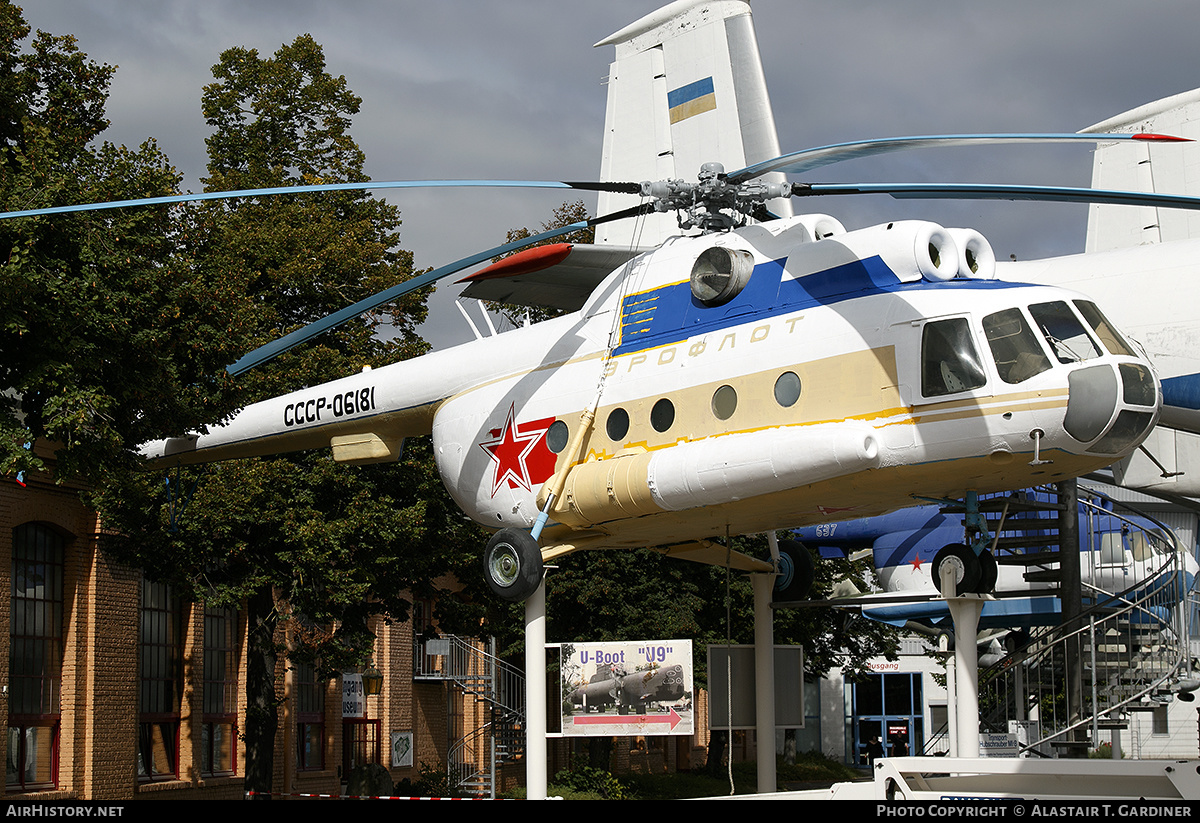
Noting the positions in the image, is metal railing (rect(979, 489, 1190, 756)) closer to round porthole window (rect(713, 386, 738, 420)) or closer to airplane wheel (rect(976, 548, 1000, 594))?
airplane wheel (rect(976, 548, 1000, 594))

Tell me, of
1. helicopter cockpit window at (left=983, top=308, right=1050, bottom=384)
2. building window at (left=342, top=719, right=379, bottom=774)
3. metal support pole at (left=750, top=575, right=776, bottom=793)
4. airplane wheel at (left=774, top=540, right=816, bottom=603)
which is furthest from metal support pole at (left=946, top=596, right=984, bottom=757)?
building window at (left=342, top=719, right=379, bottom=774)

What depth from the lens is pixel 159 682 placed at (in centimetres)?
2531

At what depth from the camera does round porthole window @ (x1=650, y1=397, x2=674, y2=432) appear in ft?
46.5

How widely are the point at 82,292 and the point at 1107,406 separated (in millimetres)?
10602

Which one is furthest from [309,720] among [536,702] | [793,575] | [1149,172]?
[1149,172]

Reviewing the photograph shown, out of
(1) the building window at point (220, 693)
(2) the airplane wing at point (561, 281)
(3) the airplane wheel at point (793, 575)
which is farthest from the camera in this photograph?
(1) the building window at point (220, 693)

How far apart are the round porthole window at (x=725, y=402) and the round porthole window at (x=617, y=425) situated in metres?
1.29

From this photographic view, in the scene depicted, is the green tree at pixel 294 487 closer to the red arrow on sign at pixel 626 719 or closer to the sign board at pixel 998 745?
the red arrow on sign at pixel 626 719

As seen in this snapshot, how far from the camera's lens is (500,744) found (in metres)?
30.1

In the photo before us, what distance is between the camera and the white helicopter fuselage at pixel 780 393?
12148 mm

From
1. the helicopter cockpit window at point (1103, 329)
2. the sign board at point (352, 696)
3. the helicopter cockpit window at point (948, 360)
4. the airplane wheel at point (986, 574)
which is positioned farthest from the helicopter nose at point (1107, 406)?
the sign board at point (352, 696)

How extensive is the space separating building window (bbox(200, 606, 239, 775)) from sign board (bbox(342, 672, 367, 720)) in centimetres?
401

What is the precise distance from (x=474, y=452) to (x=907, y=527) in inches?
512

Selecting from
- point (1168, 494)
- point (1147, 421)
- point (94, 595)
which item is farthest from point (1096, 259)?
point (94, 595)
